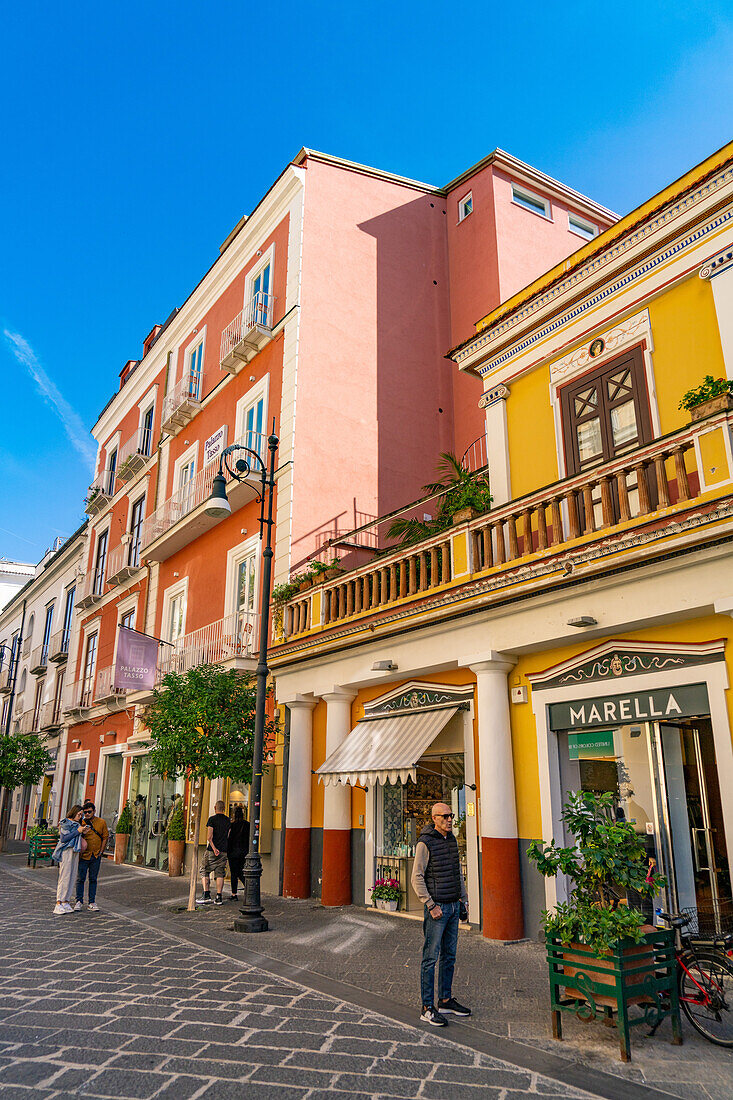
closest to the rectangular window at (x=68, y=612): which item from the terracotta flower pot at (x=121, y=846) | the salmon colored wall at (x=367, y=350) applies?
the terracotta flower pot at (x=121, y=846)

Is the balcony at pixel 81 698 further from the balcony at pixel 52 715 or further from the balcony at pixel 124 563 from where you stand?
the balcony at pixel 124 563

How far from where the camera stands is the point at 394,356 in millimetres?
18703

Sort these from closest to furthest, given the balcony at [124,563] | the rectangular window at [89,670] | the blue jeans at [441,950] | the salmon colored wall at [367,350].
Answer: the blue jeans at [441,950] < the salmon colored wall at [367,350] < the balcony at [124,563] < the rectangular window at [89,670]

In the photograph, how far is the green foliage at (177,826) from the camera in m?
17.5

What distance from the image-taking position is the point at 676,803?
852 cm

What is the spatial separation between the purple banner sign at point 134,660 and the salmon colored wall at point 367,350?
508 cm

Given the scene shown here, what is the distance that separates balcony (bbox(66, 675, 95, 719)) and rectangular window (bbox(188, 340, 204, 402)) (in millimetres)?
10613

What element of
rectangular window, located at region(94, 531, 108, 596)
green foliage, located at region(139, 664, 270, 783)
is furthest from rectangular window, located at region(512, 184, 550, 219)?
rectangular window, located at region(94, 531, 108, 596)

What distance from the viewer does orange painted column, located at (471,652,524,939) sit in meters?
9.18

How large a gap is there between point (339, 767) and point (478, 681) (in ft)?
9.50

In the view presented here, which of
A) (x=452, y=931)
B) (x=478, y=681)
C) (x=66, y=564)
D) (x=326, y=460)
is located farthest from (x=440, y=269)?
(x=66, y=564)

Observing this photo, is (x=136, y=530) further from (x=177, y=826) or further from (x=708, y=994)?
(x=708, y=994)

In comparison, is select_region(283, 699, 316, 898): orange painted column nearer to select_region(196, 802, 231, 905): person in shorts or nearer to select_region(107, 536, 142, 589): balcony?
select_region(196, 802, 231, 905): person in shorts

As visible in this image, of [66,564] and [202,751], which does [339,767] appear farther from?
[66,564]
